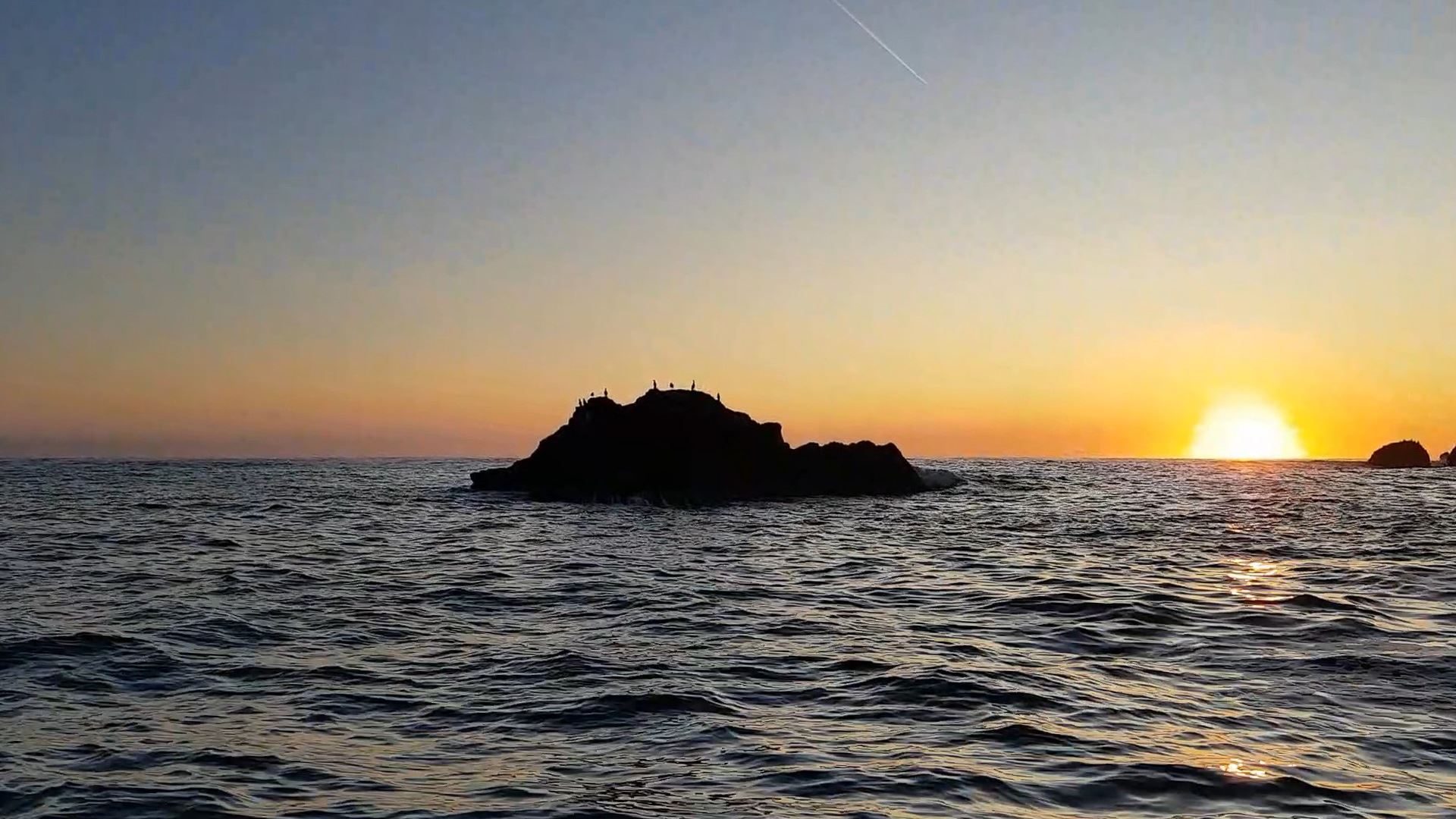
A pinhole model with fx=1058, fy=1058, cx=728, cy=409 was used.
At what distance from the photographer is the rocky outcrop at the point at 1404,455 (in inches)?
5615

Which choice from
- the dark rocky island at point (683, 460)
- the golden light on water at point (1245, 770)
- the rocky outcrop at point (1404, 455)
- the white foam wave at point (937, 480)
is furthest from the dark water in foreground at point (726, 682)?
the rocky outcrop at point (1404, 455)

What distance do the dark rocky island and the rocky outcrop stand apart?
107 meters

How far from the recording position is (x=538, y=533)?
130 ft

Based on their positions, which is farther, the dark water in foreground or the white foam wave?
the white foam wave

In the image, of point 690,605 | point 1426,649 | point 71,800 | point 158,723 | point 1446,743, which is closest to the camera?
point 71,800

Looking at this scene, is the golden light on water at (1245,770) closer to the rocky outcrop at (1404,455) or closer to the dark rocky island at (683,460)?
the dark rocky island at (683,460)

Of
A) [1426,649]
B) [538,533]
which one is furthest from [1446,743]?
[538,533]

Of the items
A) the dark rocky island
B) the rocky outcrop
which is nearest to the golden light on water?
the dark rocky island

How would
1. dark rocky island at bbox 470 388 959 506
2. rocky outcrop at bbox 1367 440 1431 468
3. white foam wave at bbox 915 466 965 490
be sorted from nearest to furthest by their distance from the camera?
1. dark rocky island at bbox 470 388 959 506
2. white foam wave at bbox 915 466 965 490
3. rocky outcrop at bbox 1367 440 1431 468

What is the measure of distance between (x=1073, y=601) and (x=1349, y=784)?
1205cm

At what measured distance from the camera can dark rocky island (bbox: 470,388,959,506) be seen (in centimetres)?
6203

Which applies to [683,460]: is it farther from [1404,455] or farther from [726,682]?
[1404,455]

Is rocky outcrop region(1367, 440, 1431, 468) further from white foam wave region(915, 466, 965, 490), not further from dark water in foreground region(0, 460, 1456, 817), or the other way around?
dark water in foreground region(0, 460, 1456, 817)

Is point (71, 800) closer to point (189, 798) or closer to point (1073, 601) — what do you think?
point (189, 798)
